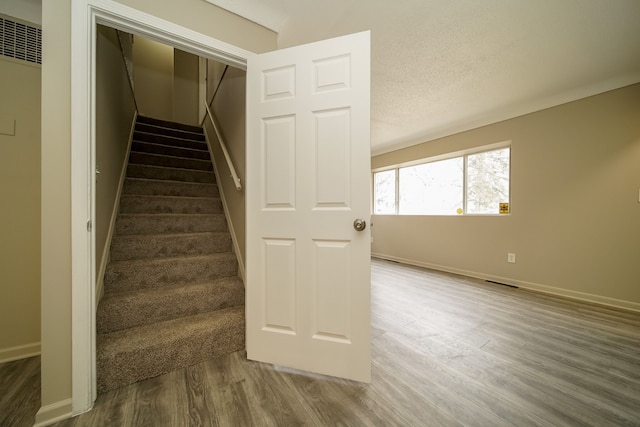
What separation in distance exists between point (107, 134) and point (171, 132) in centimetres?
190

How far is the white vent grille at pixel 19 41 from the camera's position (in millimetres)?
1509

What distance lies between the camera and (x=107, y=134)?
1.77m

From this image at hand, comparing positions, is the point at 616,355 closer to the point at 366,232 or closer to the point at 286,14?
the point at 366,232

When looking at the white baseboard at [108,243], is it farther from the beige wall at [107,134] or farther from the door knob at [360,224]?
the door knob at [360,224]

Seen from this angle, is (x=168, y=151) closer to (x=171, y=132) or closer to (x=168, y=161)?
(x=168, y=161)

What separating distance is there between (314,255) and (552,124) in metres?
3.55

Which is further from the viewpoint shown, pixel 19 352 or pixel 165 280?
pixel 165 280

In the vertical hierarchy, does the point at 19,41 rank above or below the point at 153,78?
below

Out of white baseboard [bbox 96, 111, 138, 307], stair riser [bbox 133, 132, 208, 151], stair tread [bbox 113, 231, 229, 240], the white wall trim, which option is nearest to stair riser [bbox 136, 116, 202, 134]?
stair riser [bbox 133, 132, 208, 151]

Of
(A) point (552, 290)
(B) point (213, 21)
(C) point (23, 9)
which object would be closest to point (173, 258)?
(B) point (213, 21)

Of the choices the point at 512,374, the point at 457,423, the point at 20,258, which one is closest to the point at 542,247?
the point at 512,374

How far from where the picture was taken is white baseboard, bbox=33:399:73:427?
1.05 meters

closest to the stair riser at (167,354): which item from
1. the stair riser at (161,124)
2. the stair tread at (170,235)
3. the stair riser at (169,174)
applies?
the stair tread at (170,235)

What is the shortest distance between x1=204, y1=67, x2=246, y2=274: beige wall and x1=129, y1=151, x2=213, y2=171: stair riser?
0.23 m
